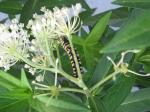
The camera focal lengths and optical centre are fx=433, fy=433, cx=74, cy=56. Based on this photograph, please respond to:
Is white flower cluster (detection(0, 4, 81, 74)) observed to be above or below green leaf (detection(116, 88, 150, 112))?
above

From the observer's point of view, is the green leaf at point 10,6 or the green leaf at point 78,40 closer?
the green leaf at point 78,40

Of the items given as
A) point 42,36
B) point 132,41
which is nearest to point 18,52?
point 42,36

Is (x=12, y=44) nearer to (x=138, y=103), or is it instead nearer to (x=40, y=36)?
(x=40, y=36)

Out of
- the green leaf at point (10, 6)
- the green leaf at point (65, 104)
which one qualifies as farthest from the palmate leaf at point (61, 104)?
the green leaf at point (10, 6)

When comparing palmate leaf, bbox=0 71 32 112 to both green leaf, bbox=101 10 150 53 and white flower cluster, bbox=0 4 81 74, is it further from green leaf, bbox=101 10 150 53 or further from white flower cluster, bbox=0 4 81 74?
green leaf, bbox=101 10 150 53

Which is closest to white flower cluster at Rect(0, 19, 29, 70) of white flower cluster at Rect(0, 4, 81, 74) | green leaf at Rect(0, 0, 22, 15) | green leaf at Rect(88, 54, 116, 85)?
white flower cluster at Rect(0, 4, 81, 74)

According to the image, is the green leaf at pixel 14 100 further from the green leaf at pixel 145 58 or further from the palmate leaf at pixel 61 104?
the green leaf at pixel 145 58
